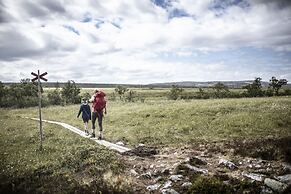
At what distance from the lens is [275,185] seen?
10.2m

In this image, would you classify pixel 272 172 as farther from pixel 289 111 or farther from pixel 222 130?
pixel 289 111

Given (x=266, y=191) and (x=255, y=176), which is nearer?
(x=266, y=191)

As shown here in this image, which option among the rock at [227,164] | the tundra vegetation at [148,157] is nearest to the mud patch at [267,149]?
the tundra vegetation at [148,157]

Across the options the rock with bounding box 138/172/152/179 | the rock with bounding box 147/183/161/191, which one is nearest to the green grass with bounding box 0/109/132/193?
the rock with bounding box 147/183/161/191

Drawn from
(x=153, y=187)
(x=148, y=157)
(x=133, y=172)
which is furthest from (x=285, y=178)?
(x=148, y=157)

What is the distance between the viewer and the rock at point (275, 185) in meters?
9.95

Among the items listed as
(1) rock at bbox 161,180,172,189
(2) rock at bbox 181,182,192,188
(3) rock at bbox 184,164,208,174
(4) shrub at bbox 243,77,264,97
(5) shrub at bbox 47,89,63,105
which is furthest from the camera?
(5) shrub at bbox 47,89,63,105

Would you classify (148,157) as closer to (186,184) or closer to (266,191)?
(186,184)

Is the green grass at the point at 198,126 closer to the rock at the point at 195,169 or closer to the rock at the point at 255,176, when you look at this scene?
the rock at the point at 195,169

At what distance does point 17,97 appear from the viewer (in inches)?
3755

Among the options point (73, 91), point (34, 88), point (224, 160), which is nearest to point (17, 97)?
point (34, 88)

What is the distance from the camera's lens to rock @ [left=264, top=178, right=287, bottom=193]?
9952mm

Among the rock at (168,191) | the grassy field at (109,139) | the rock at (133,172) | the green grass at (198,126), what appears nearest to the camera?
the rock at (168,191)

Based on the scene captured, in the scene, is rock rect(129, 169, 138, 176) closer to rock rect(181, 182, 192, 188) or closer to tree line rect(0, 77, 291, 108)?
rock rect(181, 182, 192, 188)
